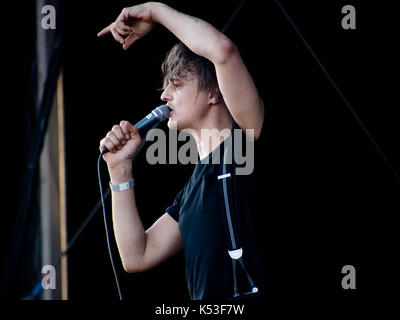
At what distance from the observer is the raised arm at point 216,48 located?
1.16 m

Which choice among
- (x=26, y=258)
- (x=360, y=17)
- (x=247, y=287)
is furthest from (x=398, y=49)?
(x=26, y=258)

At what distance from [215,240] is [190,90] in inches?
15.9

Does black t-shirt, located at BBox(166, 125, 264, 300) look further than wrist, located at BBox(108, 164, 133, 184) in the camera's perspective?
No

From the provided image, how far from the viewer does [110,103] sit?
208 centimetres

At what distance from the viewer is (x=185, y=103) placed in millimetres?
1358

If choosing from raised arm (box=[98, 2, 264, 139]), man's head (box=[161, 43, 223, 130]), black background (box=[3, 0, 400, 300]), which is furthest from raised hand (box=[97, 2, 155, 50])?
black background (box=[3, 0, 400, 300])

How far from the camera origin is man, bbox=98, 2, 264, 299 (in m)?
1.19

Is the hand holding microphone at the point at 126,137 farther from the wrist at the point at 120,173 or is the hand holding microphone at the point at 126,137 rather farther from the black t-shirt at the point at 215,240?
the black t-shirt at the point at 215,240

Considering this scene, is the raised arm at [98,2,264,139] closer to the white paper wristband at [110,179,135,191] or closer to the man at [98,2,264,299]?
the man at [98,2,264,299]

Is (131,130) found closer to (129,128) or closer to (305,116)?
(129,128)

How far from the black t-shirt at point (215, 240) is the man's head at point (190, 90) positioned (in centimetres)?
16

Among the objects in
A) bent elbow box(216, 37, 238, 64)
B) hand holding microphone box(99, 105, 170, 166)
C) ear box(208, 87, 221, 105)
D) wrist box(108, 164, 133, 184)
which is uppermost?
bent elbow box(216, 37, 238, 64)
